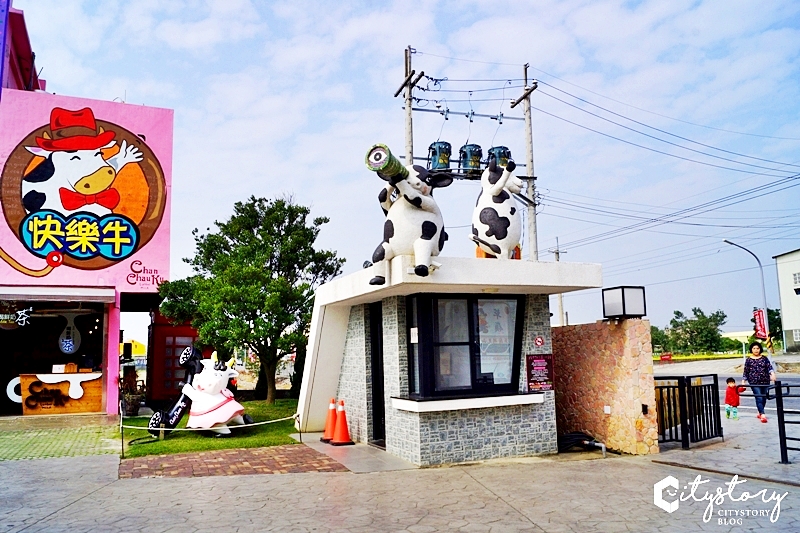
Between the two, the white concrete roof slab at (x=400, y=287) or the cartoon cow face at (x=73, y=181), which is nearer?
the white concrete roof slab at (x=400, y=287)

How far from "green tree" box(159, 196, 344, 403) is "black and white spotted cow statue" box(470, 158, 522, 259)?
6353 mm

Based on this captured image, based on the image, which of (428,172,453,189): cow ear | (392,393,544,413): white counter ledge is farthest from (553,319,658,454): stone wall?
(428,172,453,189): cow ear

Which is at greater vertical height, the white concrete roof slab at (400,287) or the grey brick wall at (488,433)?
the white concrete roof slab at (400,287)

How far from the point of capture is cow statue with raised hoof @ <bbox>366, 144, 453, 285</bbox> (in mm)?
8227

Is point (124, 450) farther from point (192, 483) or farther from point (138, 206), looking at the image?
point (138, 206)

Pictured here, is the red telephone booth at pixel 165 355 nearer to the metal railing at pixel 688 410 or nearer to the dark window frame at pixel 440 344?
the dark window frame at pixel 440 344

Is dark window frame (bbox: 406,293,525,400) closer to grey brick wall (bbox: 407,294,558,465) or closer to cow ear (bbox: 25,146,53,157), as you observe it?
grey brick wall (bbox: 407,294,558,465)

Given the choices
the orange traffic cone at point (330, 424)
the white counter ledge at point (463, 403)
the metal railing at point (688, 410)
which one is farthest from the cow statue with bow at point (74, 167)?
the metal railing at point (688, 410)

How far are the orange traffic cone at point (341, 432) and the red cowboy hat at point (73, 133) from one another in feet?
35.4

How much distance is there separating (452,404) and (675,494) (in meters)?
2.93

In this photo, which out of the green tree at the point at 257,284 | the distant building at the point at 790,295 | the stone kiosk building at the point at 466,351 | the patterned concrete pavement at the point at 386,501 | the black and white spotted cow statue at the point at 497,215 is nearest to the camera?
the patterned concrete pavement at the point at 386,501

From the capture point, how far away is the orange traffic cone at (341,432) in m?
10.6

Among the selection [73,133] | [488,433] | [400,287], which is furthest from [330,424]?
[73,133]

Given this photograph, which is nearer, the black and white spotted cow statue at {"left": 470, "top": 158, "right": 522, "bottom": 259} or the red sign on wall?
the black and white spotted cow statue at {"left": 470, "top": 158, "right": 522, "bottom": 259}
